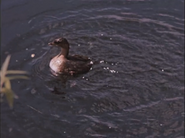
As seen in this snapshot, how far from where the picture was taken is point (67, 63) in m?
9.23

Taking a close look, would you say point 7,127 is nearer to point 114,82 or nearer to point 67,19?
point 114,82

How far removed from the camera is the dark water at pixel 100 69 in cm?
745

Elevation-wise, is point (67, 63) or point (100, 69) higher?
point (67, 63)

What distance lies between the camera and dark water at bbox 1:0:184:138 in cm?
745

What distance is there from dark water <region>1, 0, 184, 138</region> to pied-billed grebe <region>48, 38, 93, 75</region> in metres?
0.20

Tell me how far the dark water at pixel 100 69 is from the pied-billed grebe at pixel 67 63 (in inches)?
7.8

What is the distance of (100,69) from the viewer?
9.23 meters

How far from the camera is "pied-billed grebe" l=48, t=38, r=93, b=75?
29.9 ft

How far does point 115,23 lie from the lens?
35.7 ft

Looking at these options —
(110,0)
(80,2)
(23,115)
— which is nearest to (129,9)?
(110,0)

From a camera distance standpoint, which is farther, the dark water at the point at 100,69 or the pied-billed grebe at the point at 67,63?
the pied-billed grebe at the point at 67,63

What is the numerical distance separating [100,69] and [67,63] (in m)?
0.92

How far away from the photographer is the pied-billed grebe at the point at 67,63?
359 inches

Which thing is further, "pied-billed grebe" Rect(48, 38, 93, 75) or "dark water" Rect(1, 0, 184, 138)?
"pied-billed grebe" Rect(48, 38, 93, 75)
